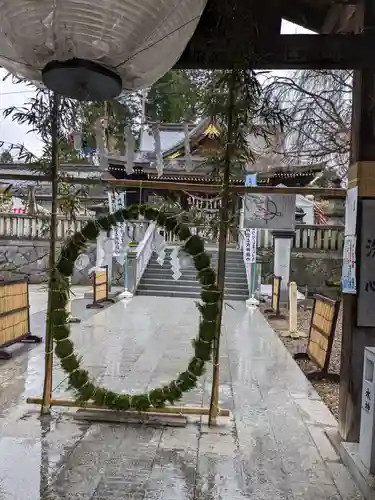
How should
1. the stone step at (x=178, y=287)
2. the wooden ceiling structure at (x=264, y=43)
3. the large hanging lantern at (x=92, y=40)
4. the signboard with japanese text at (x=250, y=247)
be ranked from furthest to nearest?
1. the stone step at (x=178, y=287)
2. the signboard with japanese text at (x=250, y=247)
3. the wooden ceiling structure at (x=264, y=43)
4. the large hanging lantern at (x=92, y=40)

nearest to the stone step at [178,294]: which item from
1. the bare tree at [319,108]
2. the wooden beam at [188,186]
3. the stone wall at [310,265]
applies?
the stone wall at [310,265]

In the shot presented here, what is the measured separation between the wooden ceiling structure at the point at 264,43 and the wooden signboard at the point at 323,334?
3.20m

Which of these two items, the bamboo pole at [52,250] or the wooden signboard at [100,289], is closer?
the bamboo pole at [52,250]

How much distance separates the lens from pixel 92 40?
2.50 m

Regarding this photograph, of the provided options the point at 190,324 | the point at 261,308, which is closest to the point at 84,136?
the point at 190,324

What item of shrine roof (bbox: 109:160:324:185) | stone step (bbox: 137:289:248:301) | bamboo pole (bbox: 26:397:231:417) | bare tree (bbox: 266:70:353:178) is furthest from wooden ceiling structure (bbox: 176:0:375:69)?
stone step (bbox: 137:289:248:301)

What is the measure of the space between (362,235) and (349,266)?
0.29 meters

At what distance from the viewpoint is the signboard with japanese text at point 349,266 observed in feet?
13.1

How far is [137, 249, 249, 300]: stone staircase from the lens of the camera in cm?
1553

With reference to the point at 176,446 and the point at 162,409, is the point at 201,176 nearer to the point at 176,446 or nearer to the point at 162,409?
the point at 162,409

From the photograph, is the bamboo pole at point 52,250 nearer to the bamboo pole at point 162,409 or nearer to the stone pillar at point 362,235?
the bamboo pole at point 162,409

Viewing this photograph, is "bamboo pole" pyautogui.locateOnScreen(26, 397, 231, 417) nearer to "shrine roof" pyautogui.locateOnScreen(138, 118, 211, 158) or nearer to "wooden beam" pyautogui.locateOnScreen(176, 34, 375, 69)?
"wooden beam" pyautogui.locateOnScreen(176, 34, 375, 69)

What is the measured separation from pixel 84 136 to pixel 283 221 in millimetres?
8413

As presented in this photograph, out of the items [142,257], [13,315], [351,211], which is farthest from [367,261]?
[142,257]
